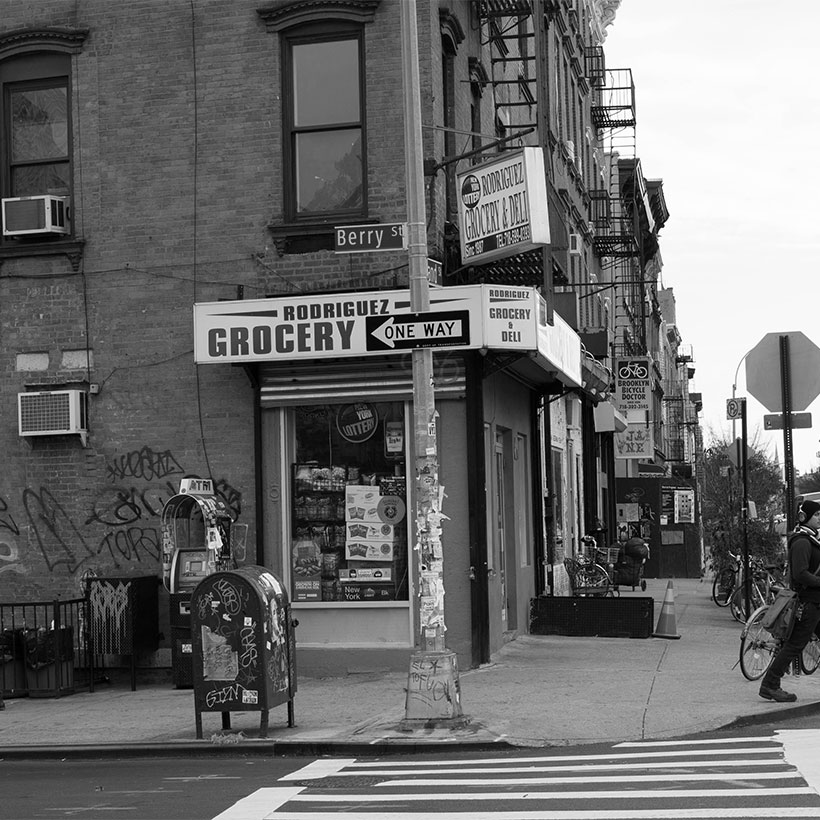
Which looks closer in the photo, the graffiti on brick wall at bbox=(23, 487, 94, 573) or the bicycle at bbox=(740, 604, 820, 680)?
the bicycle at bbox=(740, 604, 820, 680)

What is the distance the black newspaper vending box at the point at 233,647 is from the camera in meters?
11.4

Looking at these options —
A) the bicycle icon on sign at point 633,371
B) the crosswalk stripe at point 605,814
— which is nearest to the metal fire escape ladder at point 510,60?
the crosswalk stripe at point 605,814

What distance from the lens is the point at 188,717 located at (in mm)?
12938

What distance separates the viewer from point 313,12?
1555cm

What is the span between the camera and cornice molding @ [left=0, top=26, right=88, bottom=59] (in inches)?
642

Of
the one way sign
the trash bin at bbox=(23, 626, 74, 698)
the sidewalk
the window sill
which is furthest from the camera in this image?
the window sill

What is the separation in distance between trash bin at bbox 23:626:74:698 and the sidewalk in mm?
161

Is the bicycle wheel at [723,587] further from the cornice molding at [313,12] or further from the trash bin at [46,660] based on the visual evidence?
the trash bin at [46,660]

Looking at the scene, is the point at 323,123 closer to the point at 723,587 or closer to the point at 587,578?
the point at 587,578

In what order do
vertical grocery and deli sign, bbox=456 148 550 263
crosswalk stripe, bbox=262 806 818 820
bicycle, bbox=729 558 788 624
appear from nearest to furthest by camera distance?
1. crosswalk stripe, bbox=262 806 818 820
2. vertical grocery and deli sign, bbox=456 148 550 263
3. bicycle, bbox=729 558 788 624

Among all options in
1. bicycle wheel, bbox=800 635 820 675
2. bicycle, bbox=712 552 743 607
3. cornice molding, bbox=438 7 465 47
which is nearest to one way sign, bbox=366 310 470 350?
bicycle wheel, bbox=800 635 820 675

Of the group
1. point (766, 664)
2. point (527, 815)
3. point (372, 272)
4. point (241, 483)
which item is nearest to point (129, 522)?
point (241, 483)

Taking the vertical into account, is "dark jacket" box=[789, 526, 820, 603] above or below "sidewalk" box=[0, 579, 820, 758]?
above

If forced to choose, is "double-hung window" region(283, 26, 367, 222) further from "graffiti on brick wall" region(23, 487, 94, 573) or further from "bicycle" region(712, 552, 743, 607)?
"bicycle" region(712, 552, 743, 607)
